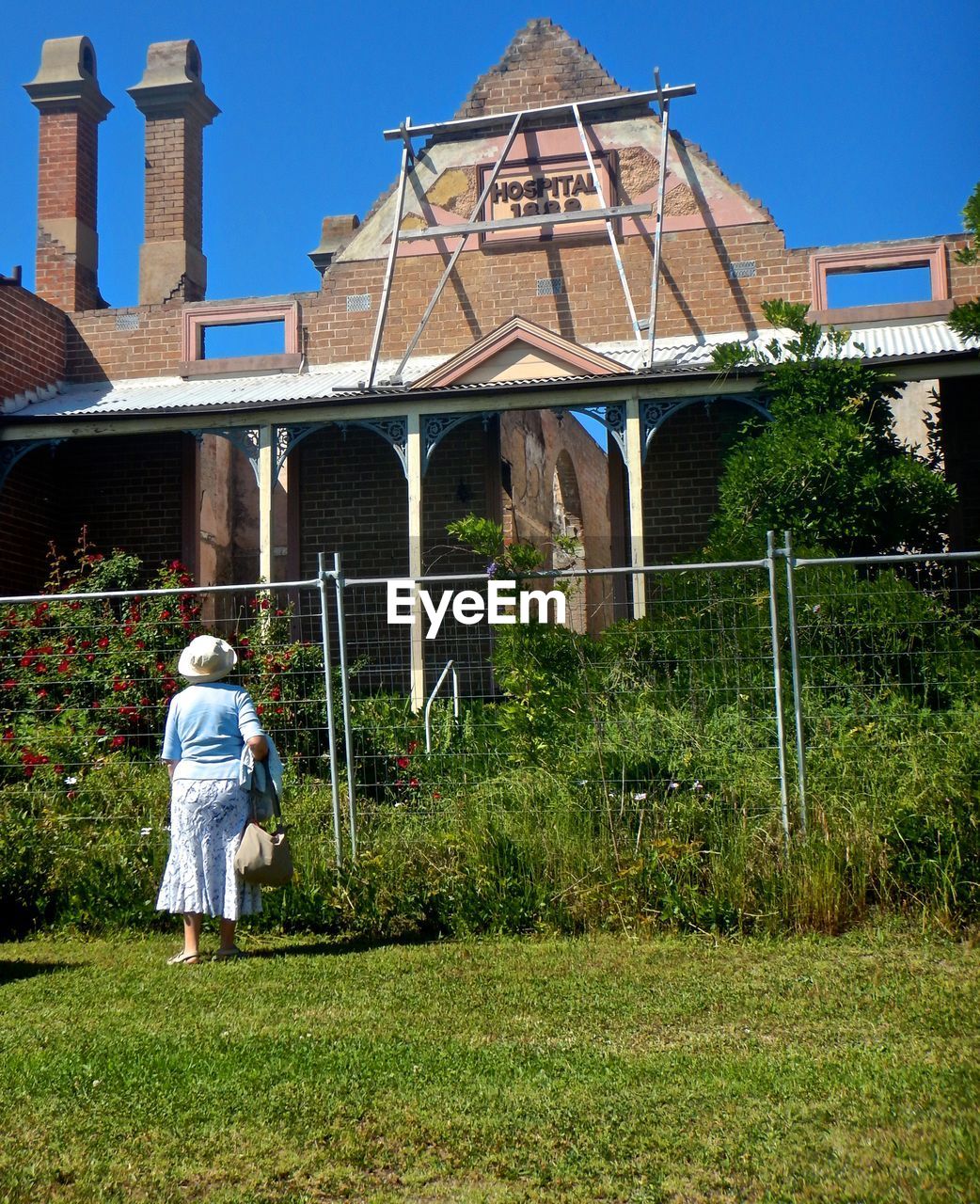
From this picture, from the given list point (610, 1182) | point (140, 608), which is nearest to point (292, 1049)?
point (610, 1182)

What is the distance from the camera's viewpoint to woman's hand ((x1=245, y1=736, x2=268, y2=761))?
5742 mm

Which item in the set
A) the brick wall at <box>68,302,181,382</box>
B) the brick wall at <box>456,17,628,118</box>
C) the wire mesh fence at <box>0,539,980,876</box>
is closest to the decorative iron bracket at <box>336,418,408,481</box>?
the brick wall at <box>68,302,181,382</box>

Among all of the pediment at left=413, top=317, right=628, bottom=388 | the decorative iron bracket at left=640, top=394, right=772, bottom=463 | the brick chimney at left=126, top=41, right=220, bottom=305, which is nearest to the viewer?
the decorative iron bracket at left=640, top=394, right=772, bottom=463

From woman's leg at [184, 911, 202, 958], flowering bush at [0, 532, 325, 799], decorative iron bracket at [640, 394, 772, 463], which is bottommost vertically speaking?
woman's leg at [184, 911, 202, 958]

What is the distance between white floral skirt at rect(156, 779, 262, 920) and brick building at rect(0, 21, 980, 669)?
27.5ft

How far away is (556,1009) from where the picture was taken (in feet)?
15.2

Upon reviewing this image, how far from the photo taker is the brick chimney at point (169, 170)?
60.6ft

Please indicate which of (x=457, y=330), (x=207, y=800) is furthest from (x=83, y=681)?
(x=457, y=330)

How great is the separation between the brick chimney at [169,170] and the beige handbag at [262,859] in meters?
14.2

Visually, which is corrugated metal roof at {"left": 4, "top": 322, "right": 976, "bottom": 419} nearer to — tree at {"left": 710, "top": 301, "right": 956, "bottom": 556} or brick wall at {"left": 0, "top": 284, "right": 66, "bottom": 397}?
brick wall at {"left": 0, "top": 284, "right": 66, "bottom": 397}

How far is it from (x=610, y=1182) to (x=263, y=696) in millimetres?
4834

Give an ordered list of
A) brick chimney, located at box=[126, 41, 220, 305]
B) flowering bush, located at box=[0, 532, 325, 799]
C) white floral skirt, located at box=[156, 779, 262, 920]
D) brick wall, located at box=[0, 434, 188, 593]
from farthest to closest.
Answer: brick chimney, located at box=[126, 41, 220, 305], brick wall, located at box=[0, 434, 188, 593], flowering bush, located at box=[0, 532, 325, 799], white floral skirt, located at box=[156, 779, 262, 920]

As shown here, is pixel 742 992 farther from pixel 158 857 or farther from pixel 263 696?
pixel 263 696

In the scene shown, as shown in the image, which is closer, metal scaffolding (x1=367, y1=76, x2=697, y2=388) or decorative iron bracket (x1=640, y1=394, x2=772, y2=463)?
decorative iron bracket (x1=640, y1=394, x2=772, y2=463)
